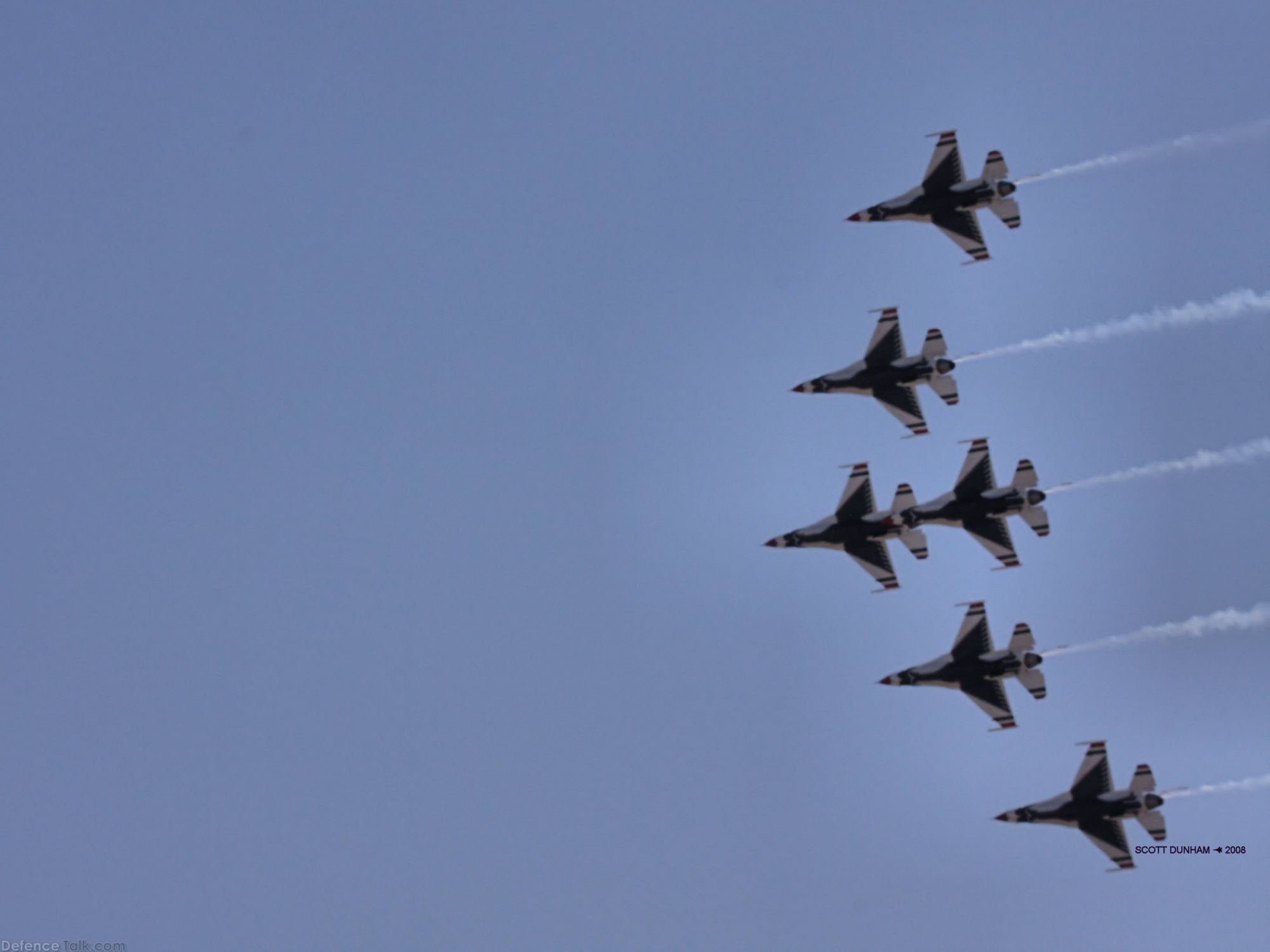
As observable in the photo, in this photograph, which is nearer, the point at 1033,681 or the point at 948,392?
the point at 1033,681

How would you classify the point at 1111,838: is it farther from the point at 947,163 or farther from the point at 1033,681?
the point at 947,163

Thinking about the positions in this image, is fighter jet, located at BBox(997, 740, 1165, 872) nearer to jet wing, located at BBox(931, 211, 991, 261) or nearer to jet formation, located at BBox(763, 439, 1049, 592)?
jet formation, located at BBox(763, 439, 1049, 592)

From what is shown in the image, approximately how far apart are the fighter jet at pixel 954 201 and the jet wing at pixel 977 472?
7572 millimetres

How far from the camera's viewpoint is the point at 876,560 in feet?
432

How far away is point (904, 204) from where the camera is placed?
128250 mm

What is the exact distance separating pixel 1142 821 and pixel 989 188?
2588 cm

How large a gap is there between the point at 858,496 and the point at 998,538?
6.64 metres

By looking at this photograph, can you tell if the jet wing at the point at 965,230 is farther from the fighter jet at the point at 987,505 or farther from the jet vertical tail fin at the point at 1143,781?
the jet vertical tail fin at the point at 1143,781

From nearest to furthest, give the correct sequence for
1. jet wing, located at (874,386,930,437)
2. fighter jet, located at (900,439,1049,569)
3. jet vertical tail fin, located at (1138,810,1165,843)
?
jet vertical tail fin, located at (1138,810,1165,843)
fighter jet, located at (900,439,1049,569)
jet wing, located at (874,386,930,437)

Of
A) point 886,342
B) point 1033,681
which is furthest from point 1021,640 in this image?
point 886,342

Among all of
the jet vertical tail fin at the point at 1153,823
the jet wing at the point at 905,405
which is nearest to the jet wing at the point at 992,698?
the jet vertical tail fin at the point at 1153,823

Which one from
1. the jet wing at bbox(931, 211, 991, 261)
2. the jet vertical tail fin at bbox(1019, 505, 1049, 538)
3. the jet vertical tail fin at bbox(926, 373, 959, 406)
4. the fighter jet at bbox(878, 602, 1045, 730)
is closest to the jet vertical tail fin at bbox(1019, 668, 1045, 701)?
the fighter jet at bbox(878, 602, 1045, 730)

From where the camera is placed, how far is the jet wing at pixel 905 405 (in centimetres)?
13000

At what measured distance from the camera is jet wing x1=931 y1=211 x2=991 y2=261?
12769 cm
